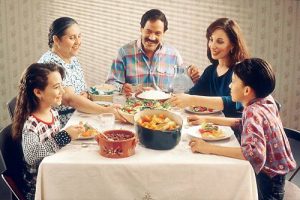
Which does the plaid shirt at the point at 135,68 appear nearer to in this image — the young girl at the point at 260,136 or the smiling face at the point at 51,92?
the smiling face at the point at 51,92

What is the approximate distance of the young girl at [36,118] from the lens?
6.64ft

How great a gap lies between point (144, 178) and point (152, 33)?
1.52 metres

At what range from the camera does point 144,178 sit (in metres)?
1.89

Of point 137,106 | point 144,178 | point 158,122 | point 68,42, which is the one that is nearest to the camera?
point 144,178

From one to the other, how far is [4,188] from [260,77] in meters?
1.62

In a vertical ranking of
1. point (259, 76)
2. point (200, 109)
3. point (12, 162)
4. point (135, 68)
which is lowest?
point (12, 162)

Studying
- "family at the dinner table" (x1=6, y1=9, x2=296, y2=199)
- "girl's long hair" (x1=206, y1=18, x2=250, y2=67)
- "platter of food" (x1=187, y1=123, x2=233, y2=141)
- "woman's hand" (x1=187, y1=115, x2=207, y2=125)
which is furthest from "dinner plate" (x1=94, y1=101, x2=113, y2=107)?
"girl's long hair" (x1=206, y1=18, x2=250, y2=67)

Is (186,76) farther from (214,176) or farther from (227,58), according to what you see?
(214,176)

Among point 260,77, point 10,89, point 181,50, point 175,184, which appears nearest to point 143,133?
point 175,184

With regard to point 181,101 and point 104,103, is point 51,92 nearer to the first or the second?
point 104,103

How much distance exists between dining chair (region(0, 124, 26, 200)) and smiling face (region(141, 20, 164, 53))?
1.31 m

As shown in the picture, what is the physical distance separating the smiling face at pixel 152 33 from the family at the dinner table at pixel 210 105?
0.39 metres

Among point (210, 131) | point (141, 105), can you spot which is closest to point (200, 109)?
point (141, 105)

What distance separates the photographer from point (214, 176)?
1902 millimetres
